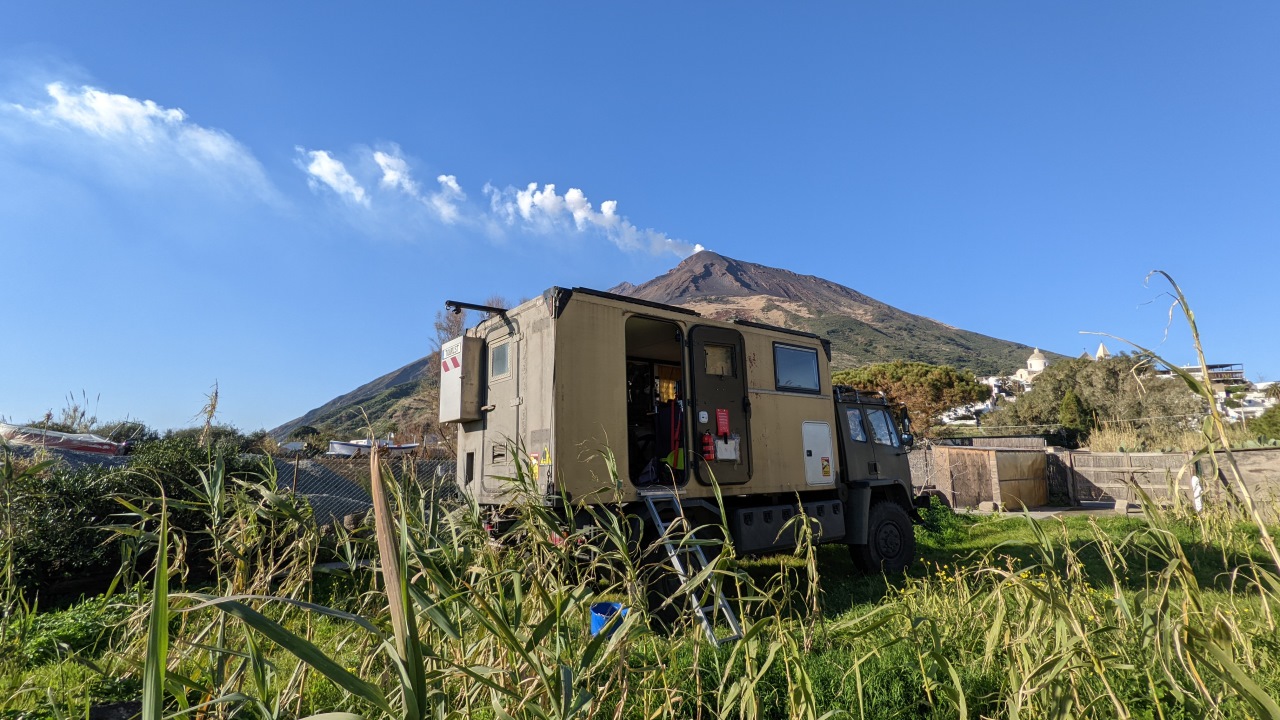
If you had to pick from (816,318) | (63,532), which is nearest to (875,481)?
(63,532)

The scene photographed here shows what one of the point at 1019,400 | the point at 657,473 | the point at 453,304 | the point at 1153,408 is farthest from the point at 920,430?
the point at 453,304

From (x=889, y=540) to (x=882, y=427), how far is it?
1.76 m

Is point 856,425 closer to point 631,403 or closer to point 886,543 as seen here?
point 886,543

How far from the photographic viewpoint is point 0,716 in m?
2.12

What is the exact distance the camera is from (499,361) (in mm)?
6895

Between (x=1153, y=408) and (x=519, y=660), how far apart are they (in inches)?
1600

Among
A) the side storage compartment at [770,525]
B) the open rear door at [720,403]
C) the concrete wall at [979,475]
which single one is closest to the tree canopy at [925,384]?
the concrete wall at [979,475]

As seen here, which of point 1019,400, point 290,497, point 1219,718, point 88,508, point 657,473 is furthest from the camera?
point 1019,400

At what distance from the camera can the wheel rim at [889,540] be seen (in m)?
8.03

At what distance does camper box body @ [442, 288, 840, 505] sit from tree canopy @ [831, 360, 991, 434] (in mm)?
30027

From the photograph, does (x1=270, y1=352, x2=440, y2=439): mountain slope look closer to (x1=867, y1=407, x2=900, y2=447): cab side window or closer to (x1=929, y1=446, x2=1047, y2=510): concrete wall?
(x1=867, y1=407, x2=900, y2=447): cab side window

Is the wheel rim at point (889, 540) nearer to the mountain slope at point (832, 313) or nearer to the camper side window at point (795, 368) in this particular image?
the camper side window at point (795, 368)

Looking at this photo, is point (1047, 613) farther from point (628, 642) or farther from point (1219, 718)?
point (628, 642)

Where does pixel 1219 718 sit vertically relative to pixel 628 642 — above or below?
below
